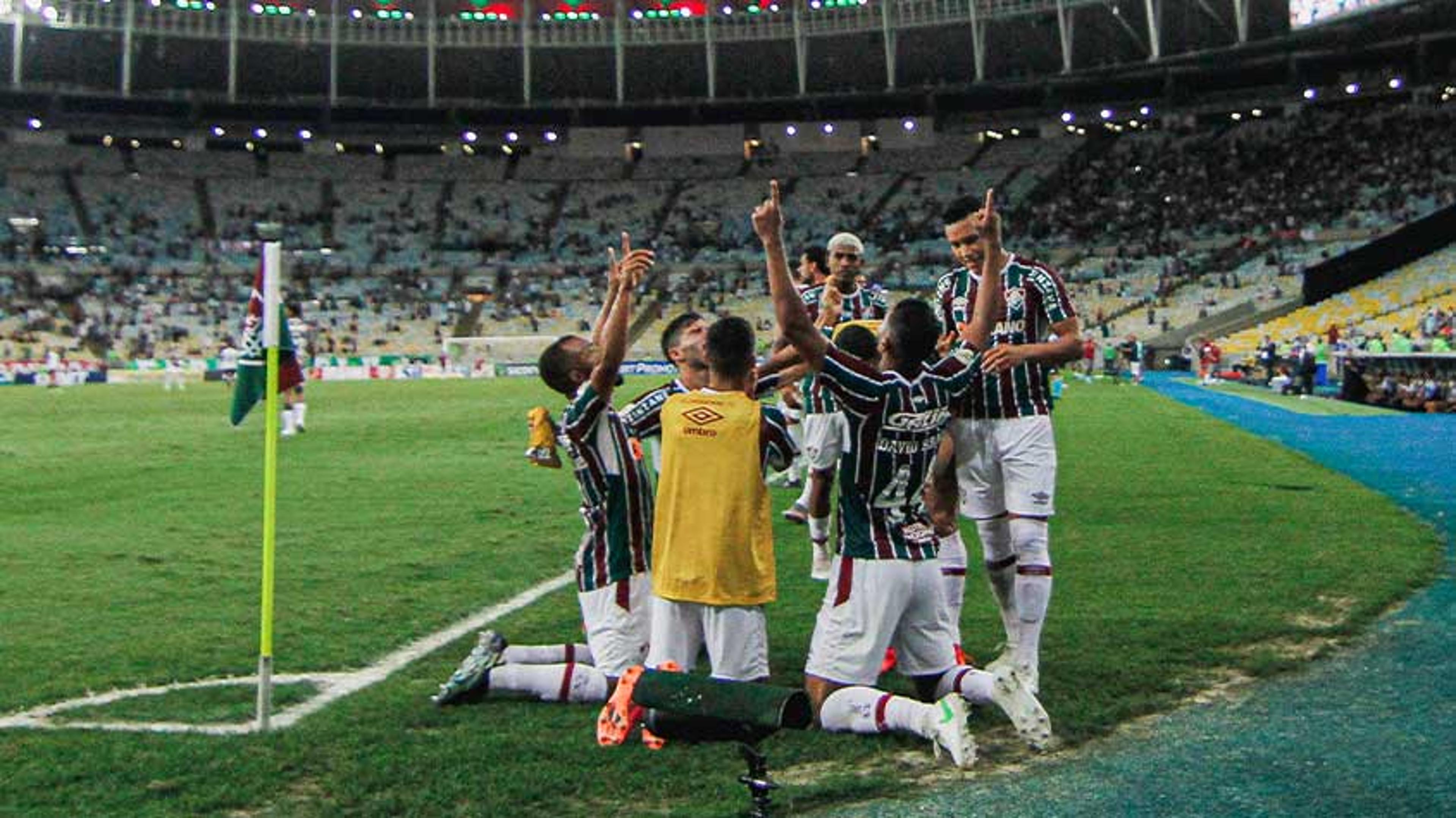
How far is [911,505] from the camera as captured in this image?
5500mm

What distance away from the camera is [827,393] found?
881cm

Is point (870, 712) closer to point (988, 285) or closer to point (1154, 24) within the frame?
point (988, 285)

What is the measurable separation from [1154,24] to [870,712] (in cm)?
5029

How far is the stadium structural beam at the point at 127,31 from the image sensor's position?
189ft

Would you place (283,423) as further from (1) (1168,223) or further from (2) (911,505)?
(1) (1168,223)

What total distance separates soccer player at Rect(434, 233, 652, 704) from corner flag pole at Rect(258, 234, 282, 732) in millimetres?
751

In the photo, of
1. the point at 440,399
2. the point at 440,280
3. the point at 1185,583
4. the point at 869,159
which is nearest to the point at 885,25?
the point at 869,159

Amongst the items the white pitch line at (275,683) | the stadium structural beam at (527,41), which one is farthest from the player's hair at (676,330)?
the stadium structural beam at (527,41)

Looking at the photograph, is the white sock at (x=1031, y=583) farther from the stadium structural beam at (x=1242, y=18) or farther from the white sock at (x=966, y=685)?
the stadium structural beam at (x=1242, y=18)

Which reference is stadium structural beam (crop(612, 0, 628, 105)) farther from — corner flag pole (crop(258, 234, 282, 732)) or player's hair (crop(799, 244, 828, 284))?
corner flag pole (crop(258, 234, 282, 732))

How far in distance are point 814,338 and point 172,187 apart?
231 feet

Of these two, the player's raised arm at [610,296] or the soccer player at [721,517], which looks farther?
the player's raised arm at [610,296]

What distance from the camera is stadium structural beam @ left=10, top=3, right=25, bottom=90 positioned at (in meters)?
55.2

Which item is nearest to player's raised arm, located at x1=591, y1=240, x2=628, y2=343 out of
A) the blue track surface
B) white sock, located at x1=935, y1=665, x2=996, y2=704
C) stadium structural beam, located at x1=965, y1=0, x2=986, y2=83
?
white sock, located at x1=935, y1=665, x2=996, y2=704
